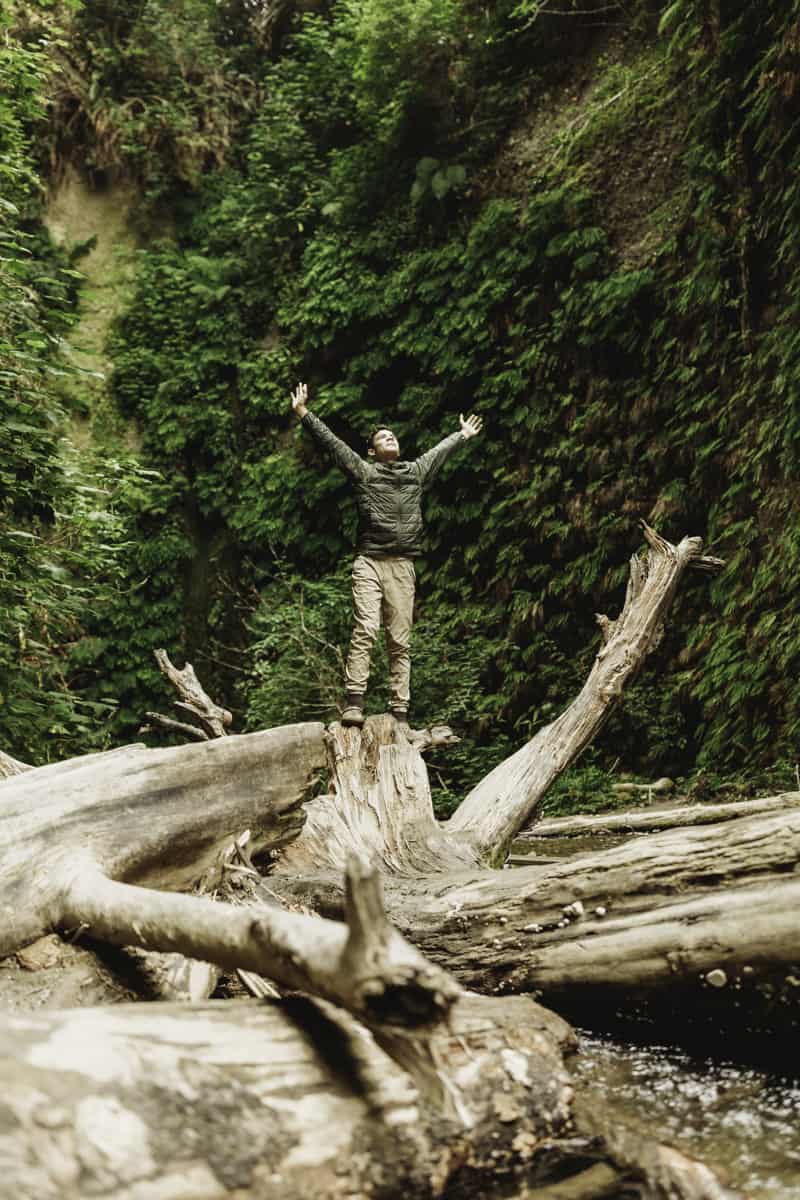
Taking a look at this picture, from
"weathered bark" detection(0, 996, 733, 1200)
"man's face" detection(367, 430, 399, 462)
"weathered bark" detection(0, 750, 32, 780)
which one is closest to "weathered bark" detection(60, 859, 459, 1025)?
"weathered bark" detection(0, 996, 733, 1200)

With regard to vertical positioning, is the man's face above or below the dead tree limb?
above

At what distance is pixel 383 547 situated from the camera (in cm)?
686

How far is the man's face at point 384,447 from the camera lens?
274 inches

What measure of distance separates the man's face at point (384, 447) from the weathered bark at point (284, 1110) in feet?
16.0

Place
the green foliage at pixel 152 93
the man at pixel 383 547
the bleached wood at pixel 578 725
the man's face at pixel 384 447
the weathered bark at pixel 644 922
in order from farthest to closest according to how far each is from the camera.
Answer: the green foliage at pixel 152 93
the man's face at pixel 384 447
the man at pixel 383 547
the bleached wood at pixel 578 725
the weathered bark at pixel 644 922

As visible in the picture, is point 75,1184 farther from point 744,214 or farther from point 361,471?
point 744,214

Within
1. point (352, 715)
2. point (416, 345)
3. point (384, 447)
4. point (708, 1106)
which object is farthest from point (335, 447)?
point (416, 345)

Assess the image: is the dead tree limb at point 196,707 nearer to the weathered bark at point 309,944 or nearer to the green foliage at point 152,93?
the weathered bark at point 309,944

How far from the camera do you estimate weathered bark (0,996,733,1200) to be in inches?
70.9

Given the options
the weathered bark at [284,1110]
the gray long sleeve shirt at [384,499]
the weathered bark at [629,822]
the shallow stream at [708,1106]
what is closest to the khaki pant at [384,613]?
the gray long sleeve shirt at [384,499]

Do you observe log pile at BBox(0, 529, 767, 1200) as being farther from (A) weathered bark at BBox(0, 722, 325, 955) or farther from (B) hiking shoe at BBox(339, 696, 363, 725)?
(B) hiking shoe at BBox(339, 696, 363, 725)

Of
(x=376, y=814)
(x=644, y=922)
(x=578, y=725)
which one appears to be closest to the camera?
(x=644, y=922)

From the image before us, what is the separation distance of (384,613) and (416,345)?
240 inches

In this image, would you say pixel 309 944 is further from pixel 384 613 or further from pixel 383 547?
pixel 384 613
